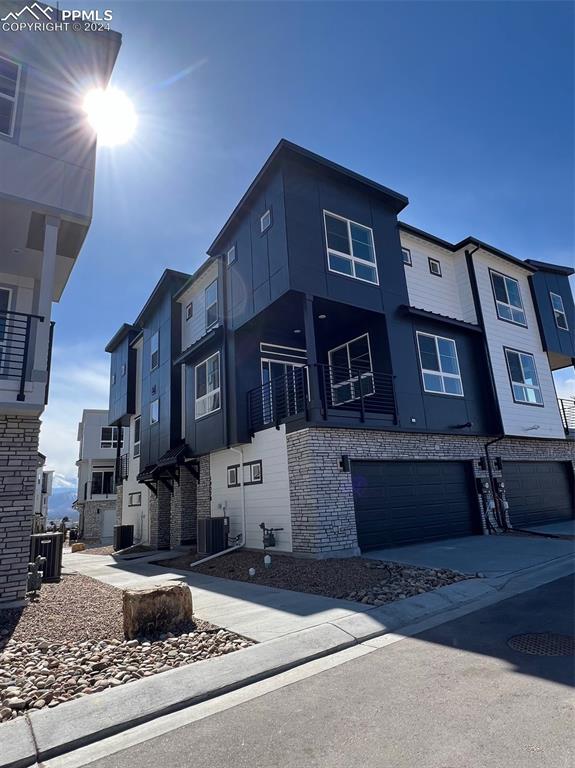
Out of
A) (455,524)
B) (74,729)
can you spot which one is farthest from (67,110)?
(455,524)

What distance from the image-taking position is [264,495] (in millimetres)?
11703

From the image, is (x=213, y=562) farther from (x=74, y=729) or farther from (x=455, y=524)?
(x=74, y=729)

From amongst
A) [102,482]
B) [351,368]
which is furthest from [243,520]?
[102,482]

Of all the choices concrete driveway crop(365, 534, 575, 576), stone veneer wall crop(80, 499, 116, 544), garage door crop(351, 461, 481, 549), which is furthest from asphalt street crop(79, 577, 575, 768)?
stone veneer wall crop(80, 499, 116, 544)

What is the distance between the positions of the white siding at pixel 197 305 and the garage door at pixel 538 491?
12223 mm

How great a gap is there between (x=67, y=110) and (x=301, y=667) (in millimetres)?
10394

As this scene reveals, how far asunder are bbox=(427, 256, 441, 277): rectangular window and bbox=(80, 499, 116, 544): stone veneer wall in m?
25.6

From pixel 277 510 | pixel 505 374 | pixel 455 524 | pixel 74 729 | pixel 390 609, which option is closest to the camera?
pixel 74 729

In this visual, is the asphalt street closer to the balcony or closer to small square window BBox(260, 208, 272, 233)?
the balcony

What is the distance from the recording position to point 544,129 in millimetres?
9953

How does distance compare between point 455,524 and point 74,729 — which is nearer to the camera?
point 74,729

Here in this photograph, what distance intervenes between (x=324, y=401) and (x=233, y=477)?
464 cm

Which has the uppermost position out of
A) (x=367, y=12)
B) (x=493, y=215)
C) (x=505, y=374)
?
(x=367, y=12)

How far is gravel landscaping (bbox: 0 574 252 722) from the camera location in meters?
3.65
